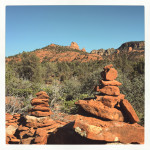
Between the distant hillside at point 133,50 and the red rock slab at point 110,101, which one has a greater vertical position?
the distant hillside at point 133,50

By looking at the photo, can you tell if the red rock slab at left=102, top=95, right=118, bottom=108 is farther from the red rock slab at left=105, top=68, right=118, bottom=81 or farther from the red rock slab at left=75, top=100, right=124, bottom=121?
the red rock slab at left=105, top=68, right=118, bottom=81

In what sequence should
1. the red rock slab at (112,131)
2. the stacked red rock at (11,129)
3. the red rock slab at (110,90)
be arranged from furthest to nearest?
the stacked red rock at (11,129)
the red rock slab at (110,90)
the red rock slab at (112,131)

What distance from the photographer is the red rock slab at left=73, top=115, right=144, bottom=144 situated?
406 centimetres

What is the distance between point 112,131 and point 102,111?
0.70m

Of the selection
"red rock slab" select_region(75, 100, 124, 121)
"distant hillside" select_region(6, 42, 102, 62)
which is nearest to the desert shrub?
"red rock slab" select_region(75, 100, 124, 121)

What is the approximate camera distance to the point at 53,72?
144 feet

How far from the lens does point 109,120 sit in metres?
4.55

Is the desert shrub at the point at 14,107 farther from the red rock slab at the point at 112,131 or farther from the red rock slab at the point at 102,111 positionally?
the red rock slab at the point at 112,131

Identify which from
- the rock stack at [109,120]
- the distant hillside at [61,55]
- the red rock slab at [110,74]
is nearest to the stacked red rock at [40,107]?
the rock stack at [109,120]

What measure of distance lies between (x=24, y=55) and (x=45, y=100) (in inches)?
1067

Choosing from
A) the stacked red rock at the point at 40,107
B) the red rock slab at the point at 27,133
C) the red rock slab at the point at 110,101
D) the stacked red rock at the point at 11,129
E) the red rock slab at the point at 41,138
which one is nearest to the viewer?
the red rock slab at the point at 110,101

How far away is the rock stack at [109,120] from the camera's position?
4.12 meters

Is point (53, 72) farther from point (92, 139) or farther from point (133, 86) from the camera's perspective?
point (92, 139)
